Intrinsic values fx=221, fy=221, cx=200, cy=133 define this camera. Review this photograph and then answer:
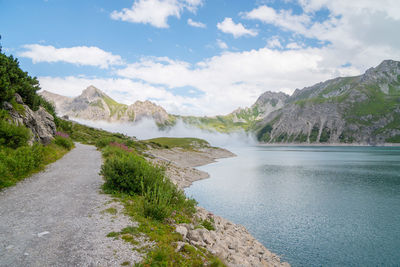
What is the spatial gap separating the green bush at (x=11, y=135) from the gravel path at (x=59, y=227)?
24.8ft

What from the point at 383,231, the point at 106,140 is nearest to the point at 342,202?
the point at 383,231

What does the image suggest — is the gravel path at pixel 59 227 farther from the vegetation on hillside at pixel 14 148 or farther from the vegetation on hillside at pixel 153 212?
the vegetation on hillside at pixel 14 148

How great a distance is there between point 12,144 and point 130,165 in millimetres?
14309

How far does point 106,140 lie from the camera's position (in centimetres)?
5238

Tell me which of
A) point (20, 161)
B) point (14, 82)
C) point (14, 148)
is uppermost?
point (14, 82)

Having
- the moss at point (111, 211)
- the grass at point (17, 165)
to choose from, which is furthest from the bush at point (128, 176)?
the grass at point (17, 165)

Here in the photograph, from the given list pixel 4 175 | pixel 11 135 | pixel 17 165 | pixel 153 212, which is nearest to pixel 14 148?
pixel 11 135

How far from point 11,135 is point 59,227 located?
687 inches

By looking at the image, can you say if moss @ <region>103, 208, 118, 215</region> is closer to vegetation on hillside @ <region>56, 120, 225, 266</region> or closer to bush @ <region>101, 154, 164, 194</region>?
vegetation on hillside @ <region>56, 120, 225, 266</region>

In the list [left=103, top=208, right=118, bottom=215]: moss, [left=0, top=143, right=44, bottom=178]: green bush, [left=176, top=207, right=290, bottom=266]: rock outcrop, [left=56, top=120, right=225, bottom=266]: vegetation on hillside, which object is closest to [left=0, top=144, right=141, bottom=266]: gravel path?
[left=103, top=208, right=118, bottom=215]: moss

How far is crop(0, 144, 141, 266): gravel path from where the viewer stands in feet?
25.0

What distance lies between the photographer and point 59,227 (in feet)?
32.3

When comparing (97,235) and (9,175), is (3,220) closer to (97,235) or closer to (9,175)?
(97,235)

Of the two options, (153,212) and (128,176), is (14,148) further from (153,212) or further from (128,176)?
(153,212)
